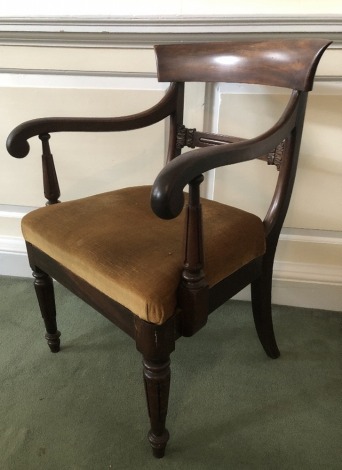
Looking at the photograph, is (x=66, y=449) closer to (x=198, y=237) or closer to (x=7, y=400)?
(x=7, y=400)

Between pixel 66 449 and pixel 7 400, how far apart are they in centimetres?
26

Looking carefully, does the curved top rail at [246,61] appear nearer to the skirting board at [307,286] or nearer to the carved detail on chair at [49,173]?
the carved detail on chair at [49,173]

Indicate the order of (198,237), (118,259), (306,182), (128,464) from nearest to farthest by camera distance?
(198,237) → (118,259) → (128,464) → (306,182)

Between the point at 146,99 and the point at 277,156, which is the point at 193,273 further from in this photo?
the point at 146,99

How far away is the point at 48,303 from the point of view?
1161mm

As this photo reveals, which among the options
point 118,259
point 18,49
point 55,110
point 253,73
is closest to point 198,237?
point 118,259

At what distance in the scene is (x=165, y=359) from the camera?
79 cm

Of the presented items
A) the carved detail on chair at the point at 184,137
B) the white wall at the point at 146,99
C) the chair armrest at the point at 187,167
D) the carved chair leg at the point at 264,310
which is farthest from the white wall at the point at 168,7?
the carved chair leg at the point at 264,310

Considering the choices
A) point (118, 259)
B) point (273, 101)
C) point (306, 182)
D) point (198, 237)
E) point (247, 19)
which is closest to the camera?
point (198, 237)

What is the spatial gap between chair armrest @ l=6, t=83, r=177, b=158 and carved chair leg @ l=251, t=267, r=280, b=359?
1.80 ft

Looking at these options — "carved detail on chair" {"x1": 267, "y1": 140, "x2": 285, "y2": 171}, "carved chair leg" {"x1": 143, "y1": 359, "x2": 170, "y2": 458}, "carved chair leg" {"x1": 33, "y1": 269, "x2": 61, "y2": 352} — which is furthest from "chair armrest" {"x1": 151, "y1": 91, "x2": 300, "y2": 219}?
"carved chair leg" {"x1": 33, "y1": 269, "x2": 61, "y2": 352}

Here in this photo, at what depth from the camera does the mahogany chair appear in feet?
2.34

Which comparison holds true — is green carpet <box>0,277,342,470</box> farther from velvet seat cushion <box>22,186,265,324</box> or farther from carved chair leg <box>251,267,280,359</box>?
velvet seat cushion <box>22,186,265,324</box>

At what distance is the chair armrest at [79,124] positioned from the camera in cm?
95
